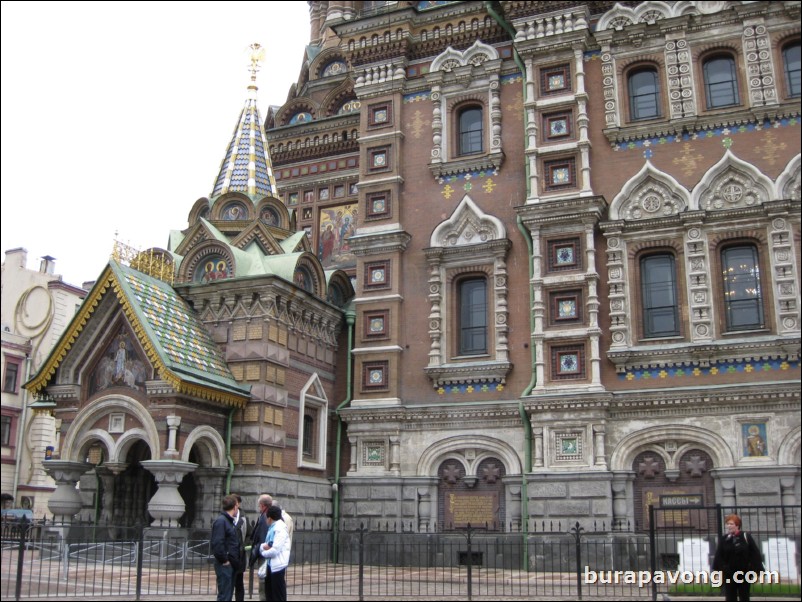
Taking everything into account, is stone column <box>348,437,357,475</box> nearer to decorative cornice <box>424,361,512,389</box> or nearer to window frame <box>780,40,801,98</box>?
decorative cornice <box>424,361,512,389</box>

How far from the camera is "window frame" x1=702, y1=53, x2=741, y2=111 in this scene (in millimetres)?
19339

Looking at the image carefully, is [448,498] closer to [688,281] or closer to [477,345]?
[477,345]

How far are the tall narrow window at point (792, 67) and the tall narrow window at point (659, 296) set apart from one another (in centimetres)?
439

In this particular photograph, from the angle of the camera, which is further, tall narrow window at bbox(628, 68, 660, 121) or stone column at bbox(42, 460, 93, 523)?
tall narrow window at bbox(628, 68, 660, 121)

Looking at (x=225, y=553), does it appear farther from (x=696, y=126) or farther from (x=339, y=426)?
(x=696, y=126)

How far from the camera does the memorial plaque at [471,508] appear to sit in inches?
759

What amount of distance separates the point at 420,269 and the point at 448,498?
5460 mm

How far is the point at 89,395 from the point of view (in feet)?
60.5

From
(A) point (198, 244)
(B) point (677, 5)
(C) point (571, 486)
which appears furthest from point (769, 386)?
(A) point (198, 244)

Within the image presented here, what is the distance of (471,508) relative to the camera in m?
19.5

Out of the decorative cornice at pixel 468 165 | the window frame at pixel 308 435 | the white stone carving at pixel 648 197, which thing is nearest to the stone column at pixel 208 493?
the window frame at pixel 308 435

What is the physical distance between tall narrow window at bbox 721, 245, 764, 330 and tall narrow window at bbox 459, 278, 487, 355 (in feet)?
17.7

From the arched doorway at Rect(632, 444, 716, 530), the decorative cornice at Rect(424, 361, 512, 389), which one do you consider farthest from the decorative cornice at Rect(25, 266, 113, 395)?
the arched doorway at Rect(632, 444, 716, 530)

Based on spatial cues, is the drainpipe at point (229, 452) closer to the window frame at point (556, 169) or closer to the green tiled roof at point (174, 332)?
the green tiled roof at point (174, 332)
